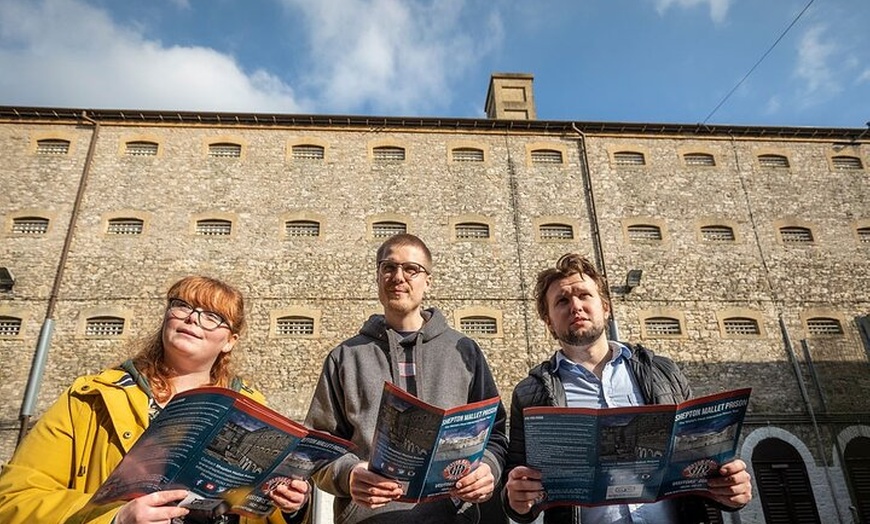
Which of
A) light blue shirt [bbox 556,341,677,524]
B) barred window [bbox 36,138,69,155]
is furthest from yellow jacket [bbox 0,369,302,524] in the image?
barred window [bbox 36,138,69,155]

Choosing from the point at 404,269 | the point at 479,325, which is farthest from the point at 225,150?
the point at 404,269

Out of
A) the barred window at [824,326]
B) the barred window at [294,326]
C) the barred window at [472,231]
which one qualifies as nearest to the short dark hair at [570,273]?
the barred window at [294,326]

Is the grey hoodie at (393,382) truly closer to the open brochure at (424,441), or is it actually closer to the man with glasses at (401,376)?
the man with glasses at (401,376)

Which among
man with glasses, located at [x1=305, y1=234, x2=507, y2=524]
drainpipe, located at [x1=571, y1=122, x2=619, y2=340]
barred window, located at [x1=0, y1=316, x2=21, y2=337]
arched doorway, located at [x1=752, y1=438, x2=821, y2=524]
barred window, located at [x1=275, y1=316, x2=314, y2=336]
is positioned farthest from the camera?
A: drainpipe, located at [x1=571, y1=122, x2=619, y2=340]

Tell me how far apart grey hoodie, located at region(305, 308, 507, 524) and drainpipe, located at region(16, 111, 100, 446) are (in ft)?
33.2

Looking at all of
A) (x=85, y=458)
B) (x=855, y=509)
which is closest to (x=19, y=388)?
(x=85, y=458)

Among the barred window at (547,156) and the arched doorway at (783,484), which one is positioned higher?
the barred window at (547,156)

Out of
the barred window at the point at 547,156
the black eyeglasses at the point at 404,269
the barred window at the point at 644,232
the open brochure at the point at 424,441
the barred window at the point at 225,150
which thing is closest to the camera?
the open brochure at the point at 424,441

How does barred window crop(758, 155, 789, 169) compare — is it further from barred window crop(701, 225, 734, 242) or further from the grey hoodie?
the grey hoodie

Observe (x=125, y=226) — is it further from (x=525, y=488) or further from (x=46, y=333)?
(x=525, y=488)

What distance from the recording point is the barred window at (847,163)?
15.8m

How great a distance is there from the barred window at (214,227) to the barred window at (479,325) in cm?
612

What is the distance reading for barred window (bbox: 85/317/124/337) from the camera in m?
12.3

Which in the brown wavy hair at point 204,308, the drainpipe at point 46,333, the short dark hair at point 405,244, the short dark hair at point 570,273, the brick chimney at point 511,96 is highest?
the brick chimney at point 511,96
